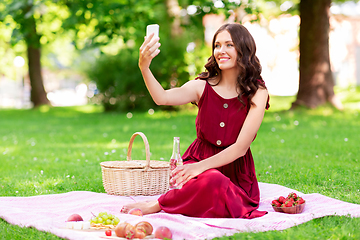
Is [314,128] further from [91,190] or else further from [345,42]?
[345,42]

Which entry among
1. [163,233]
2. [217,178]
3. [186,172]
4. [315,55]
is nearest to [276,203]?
[217,178]

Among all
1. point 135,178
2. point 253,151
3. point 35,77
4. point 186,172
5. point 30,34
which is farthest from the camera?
point 35,77

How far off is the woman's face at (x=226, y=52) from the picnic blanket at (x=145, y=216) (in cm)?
132

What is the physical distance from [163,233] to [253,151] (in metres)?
4.47

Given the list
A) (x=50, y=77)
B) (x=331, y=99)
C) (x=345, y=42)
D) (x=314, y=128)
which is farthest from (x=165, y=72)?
(x=50, y=77)

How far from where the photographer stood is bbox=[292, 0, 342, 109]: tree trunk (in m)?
13.0

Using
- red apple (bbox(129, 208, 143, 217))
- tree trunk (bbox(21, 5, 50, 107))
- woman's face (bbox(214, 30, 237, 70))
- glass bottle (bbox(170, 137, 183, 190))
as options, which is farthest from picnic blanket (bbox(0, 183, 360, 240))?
tree trunk (bbox(21, 5, 50, 107))

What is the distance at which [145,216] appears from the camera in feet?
12.3

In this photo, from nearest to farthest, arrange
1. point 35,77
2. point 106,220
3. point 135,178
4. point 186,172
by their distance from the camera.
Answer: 1. point 106,220
2. point 186,172
3. point 135,178
4. point 35,77

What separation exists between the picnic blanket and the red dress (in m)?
0.13

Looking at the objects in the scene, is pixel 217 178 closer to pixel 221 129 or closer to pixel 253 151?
pixel 221 129

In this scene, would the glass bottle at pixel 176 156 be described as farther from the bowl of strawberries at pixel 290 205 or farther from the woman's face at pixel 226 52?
the bowl of strawberries at pixel 290 205

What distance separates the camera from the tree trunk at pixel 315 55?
12984 millimetres

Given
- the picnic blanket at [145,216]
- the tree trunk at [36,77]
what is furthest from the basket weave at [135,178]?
the tree trunk at [36,77]
